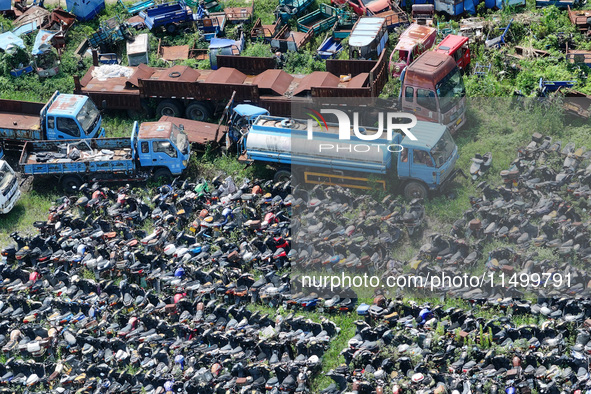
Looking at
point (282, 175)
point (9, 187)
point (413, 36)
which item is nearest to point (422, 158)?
point (282, 175)

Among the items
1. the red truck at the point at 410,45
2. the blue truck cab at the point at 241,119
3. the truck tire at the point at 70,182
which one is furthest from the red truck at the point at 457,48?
the truck tire at the point at 70,182

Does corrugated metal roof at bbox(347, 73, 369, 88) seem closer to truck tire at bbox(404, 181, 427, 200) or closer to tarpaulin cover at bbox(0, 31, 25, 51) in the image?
truck tire at bbox(404, 181, 427, 200)

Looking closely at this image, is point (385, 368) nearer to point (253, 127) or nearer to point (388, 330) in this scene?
point (388, 330)

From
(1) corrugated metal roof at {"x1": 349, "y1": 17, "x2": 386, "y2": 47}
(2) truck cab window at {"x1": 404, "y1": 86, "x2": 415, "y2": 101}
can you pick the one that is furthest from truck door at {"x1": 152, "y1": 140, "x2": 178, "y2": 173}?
(1) corrugated metal roof at {"x1": 349, "y1": 17, "x2": 386, "y2": 47}

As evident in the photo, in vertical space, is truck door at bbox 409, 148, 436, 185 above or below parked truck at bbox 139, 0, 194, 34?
below

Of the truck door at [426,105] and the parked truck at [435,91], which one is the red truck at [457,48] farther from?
the truck door at [426,105]

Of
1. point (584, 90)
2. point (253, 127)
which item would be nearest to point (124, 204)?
point (253, 127)

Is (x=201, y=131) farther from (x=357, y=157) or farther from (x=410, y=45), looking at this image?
(x=410, y=45)

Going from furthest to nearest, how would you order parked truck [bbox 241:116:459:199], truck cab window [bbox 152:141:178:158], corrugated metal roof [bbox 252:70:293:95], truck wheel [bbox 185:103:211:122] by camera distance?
truck wheel [bbox 185:103:211:122], corrugated metal roof [bbox 252:70:293:95], truck cab window [bbox 152:141:178:158], parked truck [bbox 241:116:459:199]
